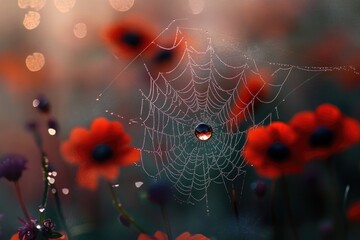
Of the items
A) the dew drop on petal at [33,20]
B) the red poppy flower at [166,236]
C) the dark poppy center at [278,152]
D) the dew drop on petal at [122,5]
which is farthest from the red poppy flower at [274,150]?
the dew drop on petal at [33,20]

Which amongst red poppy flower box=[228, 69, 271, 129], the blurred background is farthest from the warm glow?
red poppy flower box=[228, 69, 271, 129]

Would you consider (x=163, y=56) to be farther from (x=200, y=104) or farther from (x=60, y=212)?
(x=60, y=212)

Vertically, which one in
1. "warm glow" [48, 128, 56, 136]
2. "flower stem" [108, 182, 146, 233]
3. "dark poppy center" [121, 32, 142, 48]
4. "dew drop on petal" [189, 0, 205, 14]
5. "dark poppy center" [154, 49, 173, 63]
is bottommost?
"flower stem" [108, 182, 146, 233]

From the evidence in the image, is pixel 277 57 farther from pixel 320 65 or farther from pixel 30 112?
pixel 30 112

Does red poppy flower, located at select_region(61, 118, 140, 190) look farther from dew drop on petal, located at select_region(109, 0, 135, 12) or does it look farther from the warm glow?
dew drop on petal, located at select_region(109, 0, 135, 12)

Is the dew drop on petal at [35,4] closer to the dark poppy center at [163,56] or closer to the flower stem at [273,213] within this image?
the dark poppy center at [163,56]

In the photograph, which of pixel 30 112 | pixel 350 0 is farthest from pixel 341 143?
pixel 30 112

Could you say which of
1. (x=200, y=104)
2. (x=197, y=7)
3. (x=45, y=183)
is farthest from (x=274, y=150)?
(x=45, y=183)
